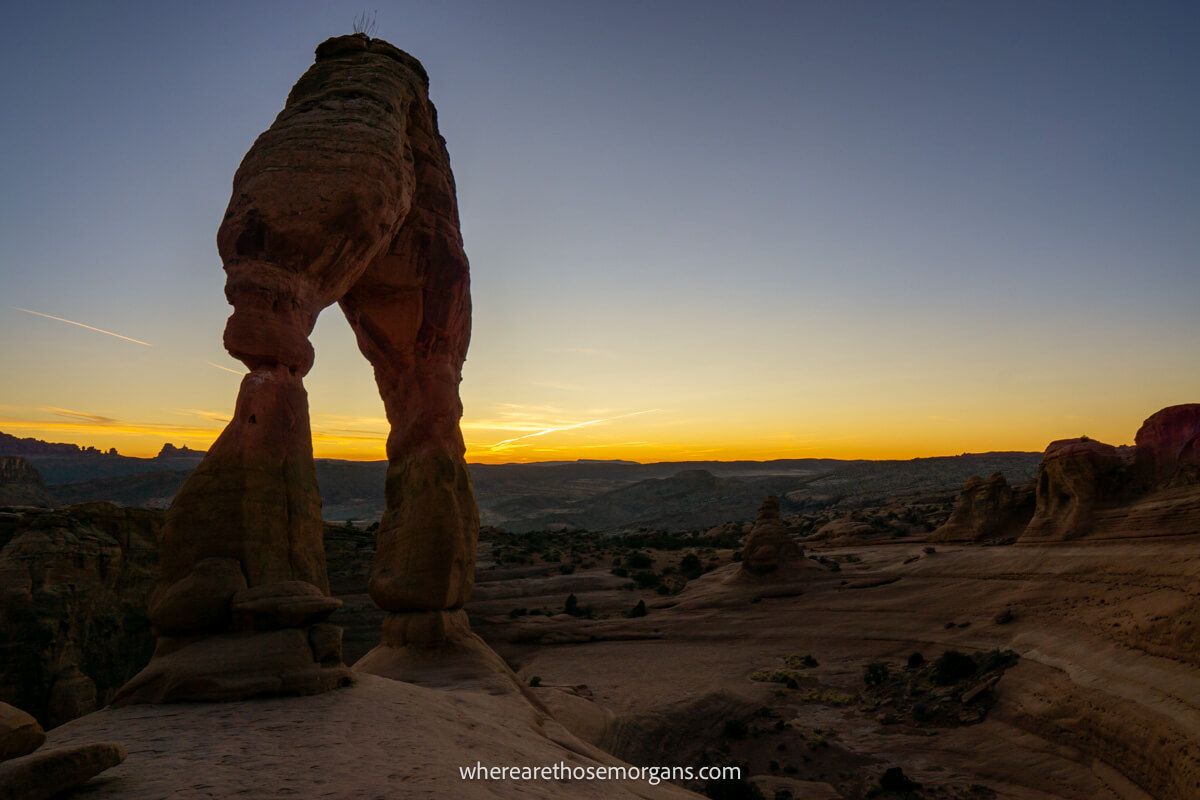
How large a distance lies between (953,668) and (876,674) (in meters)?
2.32

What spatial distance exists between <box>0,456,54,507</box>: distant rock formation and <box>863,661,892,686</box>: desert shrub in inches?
2542

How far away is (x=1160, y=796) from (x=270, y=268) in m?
18.0

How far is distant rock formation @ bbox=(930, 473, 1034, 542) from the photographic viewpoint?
29094 mm

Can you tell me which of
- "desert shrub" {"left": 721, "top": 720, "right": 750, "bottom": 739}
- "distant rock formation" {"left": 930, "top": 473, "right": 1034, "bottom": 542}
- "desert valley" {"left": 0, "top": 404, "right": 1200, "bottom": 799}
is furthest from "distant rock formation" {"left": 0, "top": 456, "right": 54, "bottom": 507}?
"distant rock formation" {"left": 930, "top": 473, "right": 1034, "bottom": 542}

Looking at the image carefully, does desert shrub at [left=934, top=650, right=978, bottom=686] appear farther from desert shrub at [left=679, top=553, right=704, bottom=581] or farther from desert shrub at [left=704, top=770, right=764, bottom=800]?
desert shrub at [left=679, top=553, right=704, bottom=581]

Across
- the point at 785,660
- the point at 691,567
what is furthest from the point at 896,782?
the point at 691,567

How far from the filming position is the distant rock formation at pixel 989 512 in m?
29.1

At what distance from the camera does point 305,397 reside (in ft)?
38.5

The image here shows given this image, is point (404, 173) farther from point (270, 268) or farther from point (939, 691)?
point (939, 691)

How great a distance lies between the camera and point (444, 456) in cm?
1586

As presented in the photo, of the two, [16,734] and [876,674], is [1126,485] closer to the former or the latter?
[876,674]

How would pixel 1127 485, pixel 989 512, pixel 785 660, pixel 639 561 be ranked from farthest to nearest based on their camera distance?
pixel 639 561 < pixel 989 512 < pixel 785 660 < pixel 1127 485

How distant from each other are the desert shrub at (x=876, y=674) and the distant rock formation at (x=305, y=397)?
12981 mm

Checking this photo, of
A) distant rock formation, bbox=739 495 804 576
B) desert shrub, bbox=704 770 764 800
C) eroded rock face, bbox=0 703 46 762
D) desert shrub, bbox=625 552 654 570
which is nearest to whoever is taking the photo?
eroded rock face, bbox=0 703 46 762
